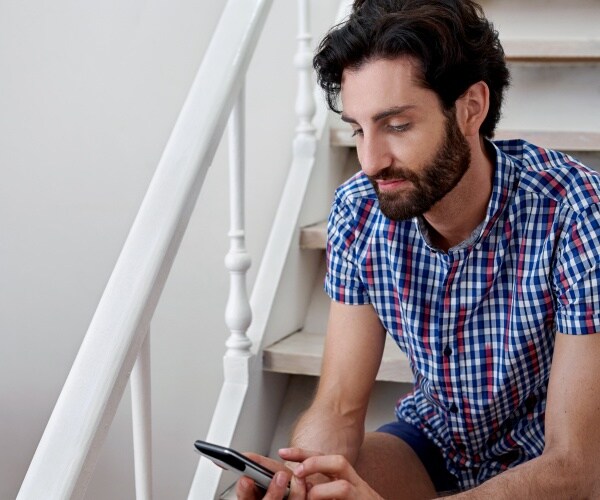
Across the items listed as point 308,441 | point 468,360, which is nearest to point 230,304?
point 308,441

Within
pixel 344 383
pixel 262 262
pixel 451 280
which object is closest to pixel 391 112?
pixel 451 280

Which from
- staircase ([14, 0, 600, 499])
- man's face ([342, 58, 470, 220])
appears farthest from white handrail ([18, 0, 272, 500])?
man's face ([342, 58, 470, 220])

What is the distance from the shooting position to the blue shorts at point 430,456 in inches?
64.1

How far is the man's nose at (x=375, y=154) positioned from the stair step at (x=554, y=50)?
86 cm

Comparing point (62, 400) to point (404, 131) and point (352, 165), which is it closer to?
point (404, 131)

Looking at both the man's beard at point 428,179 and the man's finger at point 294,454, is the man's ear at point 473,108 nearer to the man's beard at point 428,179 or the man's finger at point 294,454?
the man's beard at point 428,179

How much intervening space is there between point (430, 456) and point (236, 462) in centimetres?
57

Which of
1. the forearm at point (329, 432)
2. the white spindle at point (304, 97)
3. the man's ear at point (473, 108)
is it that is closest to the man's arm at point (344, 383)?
the forearm at point (329, 432)

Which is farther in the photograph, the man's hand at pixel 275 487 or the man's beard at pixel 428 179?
the man's beard at pixel 428 179

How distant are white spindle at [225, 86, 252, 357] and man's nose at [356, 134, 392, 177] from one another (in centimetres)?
35

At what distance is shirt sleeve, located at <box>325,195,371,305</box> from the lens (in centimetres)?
156

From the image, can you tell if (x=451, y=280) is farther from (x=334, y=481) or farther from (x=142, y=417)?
(x=142, y=417)

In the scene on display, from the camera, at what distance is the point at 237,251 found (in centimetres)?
172

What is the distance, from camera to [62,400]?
43.4 inches
